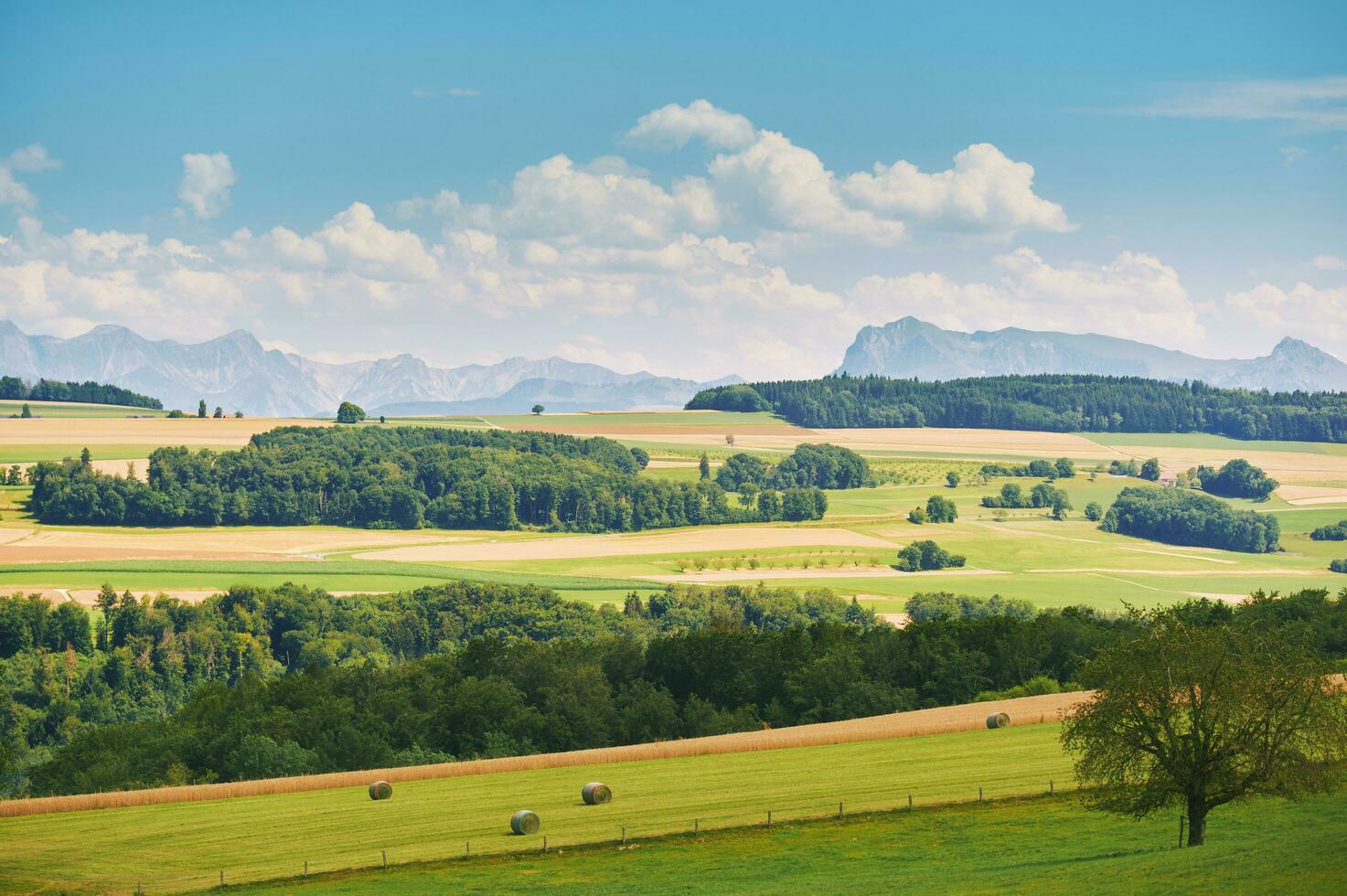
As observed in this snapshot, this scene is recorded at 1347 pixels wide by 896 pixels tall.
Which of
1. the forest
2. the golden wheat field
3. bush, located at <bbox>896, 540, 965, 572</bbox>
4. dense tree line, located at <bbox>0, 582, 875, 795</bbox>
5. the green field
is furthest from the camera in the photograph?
the golden wheat field

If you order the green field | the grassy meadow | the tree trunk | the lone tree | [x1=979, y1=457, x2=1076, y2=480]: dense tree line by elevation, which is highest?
[x1=979, y1=457, x2=1076, y2=480]: dense tree line

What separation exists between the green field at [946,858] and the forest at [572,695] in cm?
2350

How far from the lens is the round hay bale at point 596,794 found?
4288 centimetres

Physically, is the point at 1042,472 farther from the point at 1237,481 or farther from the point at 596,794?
the point at 596,794

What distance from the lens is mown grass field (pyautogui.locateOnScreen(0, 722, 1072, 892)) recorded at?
3688 centimetres

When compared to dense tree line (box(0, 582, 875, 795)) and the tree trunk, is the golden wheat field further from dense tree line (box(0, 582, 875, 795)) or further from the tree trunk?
the tree trunk

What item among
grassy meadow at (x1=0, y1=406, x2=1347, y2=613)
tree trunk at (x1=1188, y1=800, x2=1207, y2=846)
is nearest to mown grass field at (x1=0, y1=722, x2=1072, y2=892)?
tree trunk at (x1=1188, y1=800, x2=1207, y2=846)

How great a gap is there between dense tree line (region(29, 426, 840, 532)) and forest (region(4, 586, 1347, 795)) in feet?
243

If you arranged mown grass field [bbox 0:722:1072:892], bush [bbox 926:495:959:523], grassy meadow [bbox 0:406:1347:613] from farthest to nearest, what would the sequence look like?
bush [bbox 926:495:959:523]
grassy meadow [bbox 0:406:1347:613]
mown grass field [bbox 0:722:1072:892]

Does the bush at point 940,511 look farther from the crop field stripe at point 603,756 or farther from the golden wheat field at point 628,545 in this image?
the crop field stripe at point 603,756

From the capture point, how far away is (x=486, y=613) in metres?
115

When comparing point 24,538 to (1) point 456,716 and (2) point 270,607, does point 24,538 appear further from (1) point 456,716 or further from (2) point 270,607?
(1) point 456,716

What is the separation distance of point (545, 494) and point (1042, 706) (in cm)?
12516

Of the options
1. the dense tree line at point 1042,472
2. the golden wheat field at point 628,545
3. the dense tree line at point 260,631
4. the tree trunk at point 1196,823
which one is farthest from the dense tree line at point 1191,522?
the tree trunk at point 1196,823
